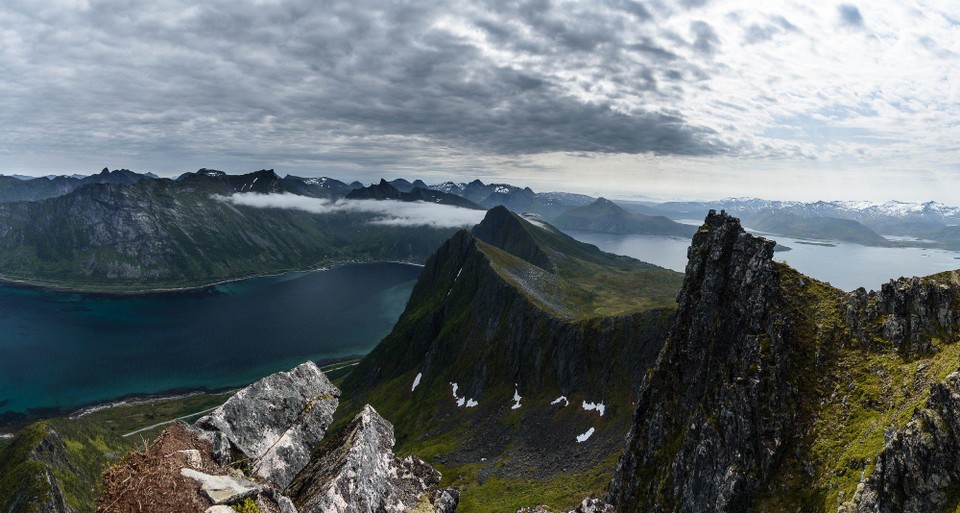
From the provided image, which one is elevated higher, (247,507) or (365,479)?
(247,507)

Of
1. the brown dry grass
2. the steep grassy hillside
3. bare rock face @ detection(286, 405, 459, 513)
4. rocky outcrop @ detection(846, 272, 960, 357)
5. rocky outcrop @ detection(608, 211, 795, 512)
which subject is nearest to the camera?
the brown dry grass

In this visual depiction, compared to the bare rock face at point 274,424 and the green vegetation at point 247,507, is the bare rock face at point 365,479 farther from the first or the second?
the green vegetation at point 247,507

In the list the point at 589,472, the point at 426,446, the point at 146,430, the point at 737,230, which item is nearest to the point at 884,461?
the point at 737,230

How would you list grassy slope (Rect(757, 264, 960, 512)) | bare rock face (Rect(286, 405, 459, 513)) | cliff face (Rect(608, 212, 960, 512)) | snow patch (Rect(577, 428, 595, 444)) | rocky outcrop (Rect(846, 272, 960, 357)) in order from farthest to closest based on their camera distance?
1. snow patch (Rect(577, 428, 595, 444))
2. rocky outcrop (Rect(846, 272, 960, 357))
3. grassy slope (Rect(757, 264, 960, 512))
4. cliff face (Rect(608, 212, 960, 512))
5. bare rock face (Rect(286, 405, 459, 513))

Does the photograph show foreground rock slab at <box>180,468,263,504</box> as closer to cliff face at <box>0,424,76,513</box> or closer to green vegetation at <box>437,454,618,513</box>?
green vegetation at <box>437,454,618,513</box>

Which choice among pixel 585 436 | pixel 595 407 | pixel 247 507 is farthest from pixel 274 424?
pixel 595 407

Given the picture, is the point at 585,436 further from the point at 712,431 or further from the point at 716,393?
the point at 712,431

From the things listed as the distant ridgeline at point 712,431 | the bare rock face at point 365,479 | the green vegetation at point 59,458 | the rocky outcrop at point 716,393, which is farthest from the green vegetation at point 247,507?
the green vegetation at point 59,458

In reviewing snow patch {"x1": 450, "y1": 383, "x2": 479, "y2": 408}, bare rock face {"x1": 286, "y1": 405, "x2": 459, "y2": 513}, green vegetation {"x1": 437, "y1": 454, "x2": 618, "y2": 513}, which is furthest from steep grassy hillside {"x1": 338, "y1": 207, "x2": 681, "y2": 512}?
bare rock face {"x1": 286, "y1": 405, "x2": 459, "y2": 513}
